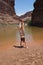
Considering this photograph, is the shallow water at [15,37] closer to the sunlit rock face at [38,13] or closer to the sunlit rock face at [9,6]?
the sunlit rock face at [38,13]

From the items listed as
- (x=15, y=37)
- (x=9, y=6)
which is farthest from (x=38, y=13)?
(x=9, y=6)

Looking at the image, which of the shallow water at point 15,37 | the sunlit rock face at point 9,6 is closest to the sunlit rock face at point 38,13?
the shallow water at point 15,37

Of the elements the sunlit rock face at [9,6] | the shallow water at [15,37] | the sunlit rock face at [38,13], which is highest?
the shallow water at [15,37]

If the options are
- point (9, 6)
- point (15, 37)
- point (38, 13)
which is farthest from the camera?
point (9, 6)

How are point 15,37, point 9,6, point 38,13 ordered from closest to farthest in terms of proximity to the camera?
point 15,37, point 38,13, point 9,6

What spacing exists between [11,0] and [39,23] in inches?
3987

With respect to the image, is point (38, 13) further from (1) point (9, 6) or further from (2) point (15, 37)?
(1) point (9, 6)

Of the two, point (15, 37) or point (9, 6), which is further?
point (9, 6)

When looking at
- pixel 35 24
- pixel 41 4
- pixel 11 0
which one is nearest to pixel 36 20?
pixel 35 24

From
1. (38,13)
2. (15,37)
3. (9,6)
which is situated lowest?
(9,6)

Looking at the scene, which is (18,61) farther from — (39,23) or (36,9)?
(36,9)

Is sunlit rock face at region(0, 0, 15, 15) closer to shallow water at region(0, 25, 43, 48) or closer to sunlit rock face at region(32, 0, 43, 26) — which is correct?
sunlit rock face at region(32, 0, 43, 26)

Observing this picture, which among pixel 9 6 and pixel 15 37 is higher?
pixel 15 37

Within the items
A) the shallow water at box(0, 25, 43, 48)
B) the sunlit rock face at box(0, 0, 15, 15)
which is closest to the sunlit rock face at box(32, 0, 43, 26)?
the shallow water at box(0, 25, 43, 48)
